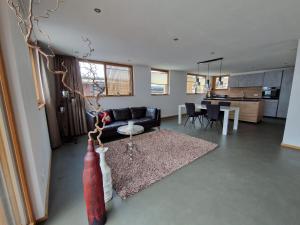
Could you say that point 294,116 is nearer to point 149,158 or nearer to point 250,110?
point 250,110

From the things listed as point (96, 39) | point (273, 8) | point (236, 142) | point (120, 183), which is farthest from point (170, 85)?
point (120, 183)

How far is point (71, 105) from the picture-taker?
3824 mm

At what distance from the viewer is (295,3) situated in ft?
5.31

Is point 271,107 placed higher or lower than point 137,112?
lower

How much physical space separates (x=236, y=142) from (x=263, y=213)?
224cm

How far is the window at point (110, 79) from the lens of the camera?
431 cm

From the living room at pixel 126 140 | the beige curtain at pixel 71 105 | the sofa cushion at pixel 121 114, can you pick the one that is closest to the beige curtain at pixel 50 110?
the living room at pixel 126 140

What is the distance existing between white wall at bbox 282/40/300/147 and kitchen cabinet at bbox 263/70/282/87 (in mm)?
4183

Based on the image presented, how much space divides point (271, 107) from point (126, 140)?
7.00 meters

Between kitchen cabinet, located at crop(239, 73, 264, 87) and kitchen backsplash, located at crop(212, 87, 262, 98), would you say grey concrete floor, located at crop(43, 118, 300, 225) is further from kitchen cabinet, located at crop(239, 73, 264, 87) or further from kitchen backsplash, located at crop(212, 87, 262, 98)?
kitchen backsplash, located at crop(212, 87, 262, 98)

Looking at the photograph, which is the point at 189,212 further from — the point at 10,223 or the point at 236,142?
the point at 236,142

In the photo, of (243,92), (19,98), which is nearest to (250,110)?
(243,92)

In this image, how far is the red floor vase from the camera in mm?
1229

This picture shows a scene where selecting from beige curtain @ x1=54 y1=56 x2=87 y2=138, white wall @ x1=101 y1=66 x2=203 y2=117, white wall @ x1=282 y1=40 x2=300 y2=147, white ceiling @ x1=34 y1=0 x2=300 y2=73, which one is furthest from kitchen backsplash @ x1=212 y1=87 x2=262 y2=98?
beige curtain @ x1=54 y1=56 x2=87 y2=138
